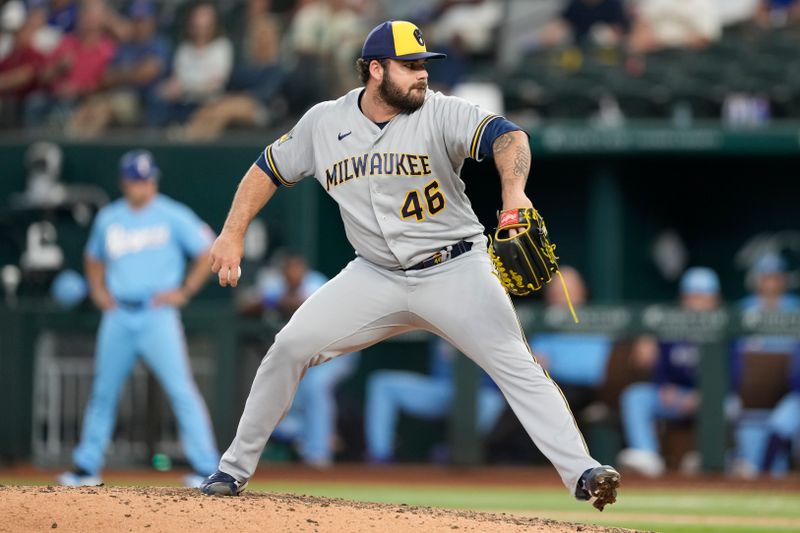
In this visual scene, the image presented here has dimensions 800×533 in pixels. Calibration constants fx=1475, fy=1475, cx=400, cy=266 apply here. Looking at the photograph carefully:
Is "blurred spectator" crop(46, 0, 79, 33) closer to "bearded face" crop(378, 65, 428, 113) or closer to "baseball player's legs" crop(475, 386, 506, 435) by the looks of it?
"baseball player's legs" crop(475, 386, 506, 435)

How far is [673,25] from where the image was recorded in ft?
43.7

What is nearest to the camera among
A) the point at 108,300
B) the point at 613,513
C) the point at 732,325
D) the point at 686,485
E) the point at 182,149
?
the point at 613,513

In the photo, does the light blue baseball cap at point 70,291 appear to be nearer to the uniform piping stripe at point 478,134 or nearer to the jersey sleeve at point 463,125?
the jersey sleeve at point 463,125

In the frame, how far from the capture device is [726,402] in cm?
1099

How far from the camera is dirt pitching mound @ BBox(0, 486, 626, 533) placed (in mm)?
4984

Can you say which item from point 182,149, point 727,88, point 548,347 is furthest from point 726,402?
point 182,149

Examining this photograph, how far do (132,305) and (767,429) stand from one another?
15.9ft

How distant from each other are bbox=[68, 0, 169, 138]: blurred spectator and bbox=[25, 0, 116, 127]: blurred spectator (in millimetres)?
117

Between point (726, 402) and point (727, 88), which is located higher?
point (727, 88)

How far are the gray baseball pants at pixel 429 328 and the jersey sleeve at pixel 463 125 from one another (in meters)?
0.43

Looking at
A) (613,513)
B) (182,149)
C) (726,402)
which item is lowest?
(613,513)

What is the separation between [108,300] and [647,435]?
4177 millimetres

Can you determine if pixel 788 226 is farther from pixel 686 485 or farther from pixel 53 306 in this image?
pixel 53 306

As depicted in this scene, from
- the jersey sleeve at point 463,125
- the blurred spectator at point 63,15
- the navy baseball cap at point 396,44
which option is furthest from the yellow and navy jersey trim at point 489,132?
the blurred spectator at point 63,15
